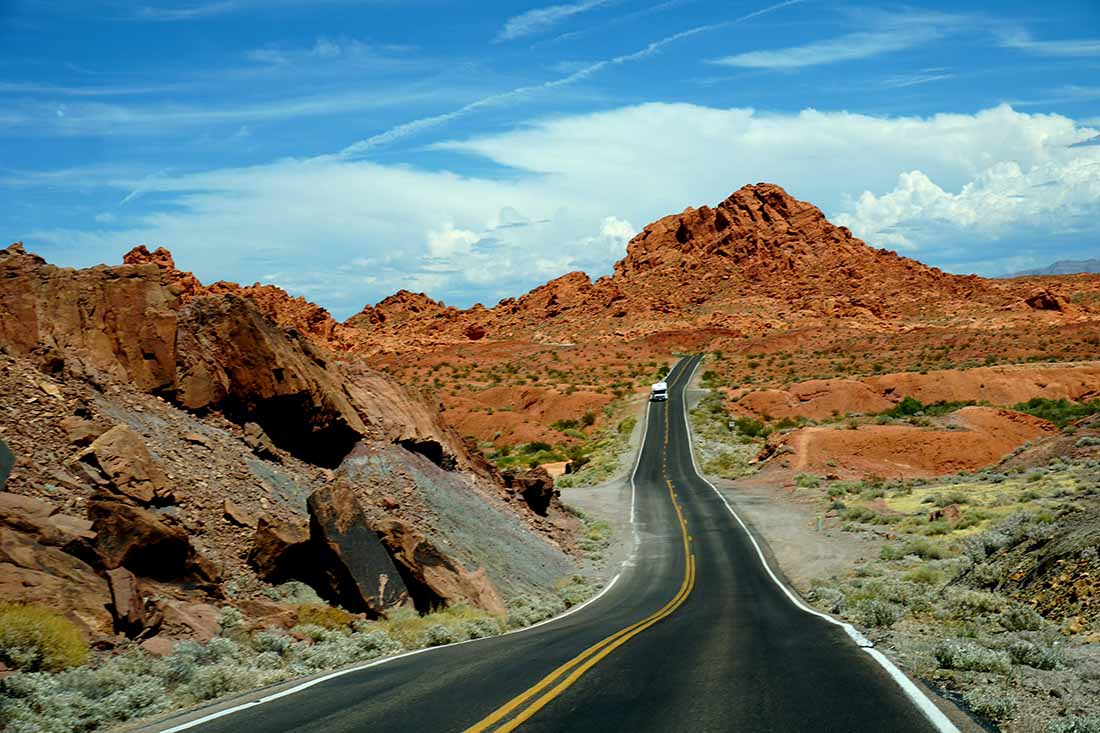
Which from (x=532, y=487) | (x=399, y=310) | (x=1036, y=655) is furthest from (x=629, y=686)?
(x=399, y=310)

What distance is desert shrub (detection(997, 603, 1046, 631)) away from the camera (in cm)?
1127

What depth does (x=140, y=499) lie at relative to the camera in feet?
48.4

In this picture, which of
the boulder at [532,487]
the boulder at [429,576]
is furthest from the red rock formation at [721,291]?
the boulder at [429,576]

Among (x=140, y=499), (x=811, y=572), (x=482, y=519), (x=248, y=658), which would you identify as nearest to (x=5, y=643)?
(x=248, y=658)

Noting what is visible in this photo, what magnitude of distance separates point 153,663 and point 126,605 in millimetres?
1401

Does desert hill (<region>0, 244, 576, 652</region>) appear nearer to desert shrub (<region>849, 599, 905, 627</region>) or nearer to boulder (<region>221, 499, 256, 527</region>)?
boulder (<region>221, 499, 256, 527</region>)

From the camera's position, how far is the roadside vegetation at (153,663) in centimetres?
812

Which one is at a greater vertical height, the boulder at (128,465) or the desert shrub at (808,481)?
the boulder at (128,465)

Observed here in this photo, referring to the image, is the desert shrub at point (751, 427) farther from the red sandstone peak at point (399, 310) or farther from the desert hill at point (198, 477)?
the red sandstone peak at point (399, 310)

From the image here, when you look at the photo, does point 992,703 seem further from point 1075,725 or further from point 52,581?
point 52,581

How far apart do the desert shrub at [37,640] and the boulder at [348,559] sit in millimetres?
6084

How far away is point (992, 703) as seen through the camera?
23.6ft

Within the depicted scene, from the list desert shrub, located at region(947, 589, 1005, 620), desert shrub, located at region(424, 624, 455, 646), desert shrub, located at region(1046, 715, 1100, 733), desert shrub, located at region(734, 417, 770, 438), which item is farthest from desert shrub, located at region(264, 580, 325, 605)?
desert shrub, located at region(734, 417, 770, 438)

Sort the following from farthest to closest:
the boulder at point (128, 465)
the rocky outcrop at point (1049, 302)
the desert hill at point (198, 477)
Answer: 1. the rocky outcrop at point (1049, 302)
2. the boulder at point (128, 465)
3. the desert hill at point (198, 477)
